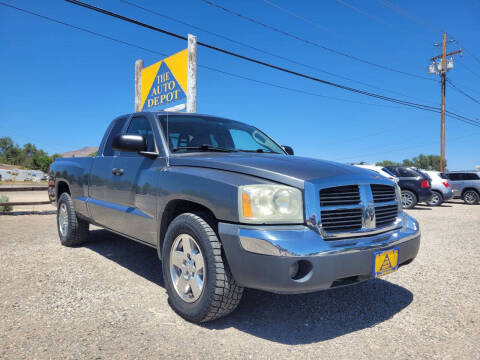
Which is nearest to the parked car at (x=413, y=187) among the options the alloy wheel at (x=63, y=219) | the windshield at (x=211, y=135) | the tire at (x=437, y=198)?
the tire at (x=437, y=198)

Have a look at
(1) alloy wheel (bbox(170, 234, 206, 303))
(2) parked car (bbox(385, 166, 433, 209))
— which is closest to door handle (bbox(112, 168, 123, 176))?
(1) alloy wheel (bbox(170, 234, 206, 303))

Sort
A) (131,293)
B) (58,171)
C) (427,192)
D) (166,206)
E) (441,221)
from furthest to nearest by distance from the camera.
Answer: (427,192)
(441,221)
(58,171)
(131,293)
(166,206)

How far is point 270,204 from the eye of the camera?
2.37 metres

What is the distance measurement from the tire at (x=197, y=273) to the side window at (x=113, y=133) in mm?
1931

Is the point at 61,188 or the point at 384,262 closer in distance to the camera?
the point at 384,262

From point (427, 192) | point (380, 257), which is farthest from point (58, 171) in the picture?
point (427, 192)

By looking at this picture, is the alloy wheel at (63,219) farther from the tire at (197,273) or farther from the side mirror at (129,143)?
the tire at (197,273)

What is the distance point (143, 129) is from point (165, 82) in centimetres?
756

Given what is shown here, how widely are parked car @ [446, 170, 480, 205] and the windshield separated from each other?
16.3 metres

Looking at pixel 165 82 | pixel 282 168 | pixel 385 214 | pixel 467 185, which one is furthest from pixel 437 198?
pixel 282 168

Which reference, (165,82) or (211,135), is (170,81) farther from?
(211,135)

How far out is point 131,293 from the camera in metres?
3.39

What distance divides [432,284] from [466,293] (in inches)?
13.4

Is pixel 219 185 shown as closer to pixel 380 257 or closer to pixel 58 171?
pixel 380 257
